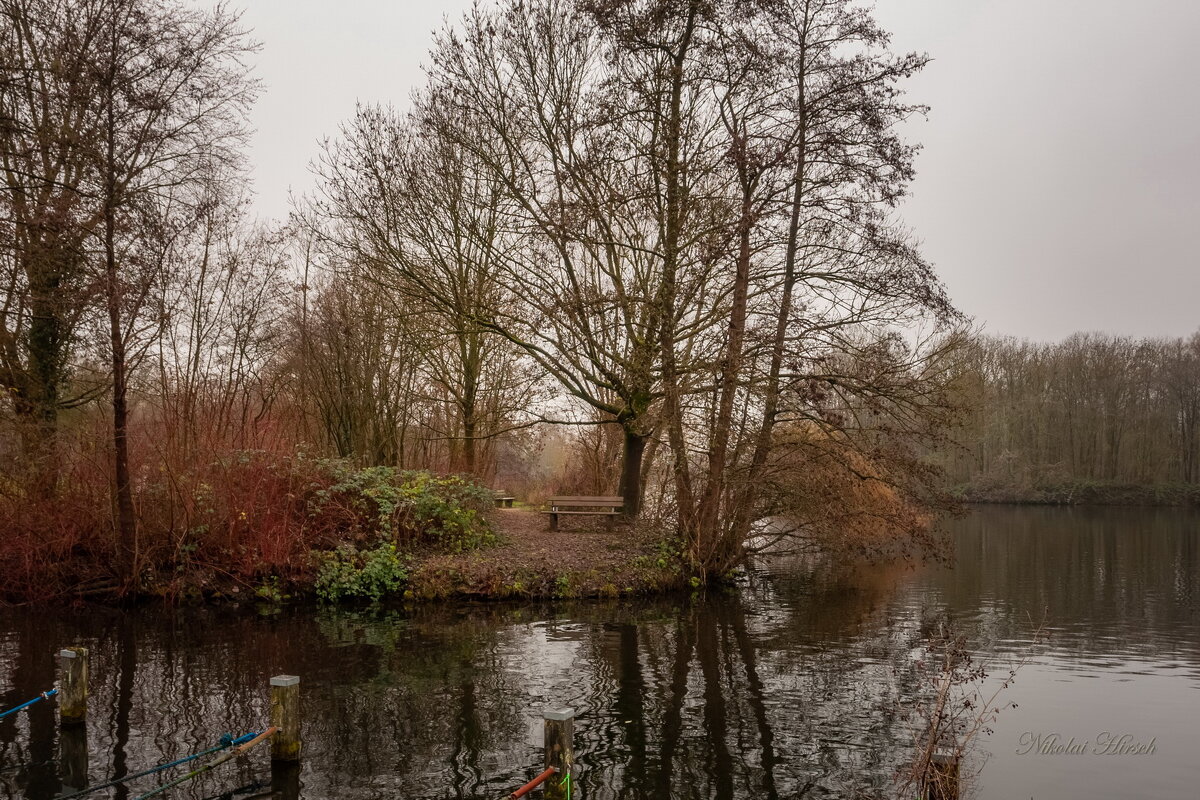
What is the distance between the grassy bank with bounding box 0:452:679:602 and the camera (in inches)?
588

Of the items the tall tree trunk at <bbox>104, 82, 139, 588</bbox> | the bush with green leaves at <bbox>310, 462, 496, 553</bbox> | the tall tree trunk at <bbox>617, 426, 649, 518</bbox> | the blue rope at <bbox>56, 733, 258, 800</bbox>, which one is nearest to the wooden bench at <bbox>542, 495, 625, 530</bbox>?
the tall tree trunk at <bbox>617, 426, 649, 518</bbox>

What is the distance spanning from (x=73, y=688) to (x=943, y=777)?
26.5 feet

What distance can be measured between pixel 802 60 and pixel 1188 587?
49.2ft

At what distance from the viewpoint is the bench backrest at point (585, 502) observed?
63.6ft

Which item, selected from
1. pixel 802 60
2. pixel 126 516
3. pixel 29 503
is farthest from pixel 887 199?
pixel 29 503

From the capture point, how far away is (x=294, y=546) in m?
15.9

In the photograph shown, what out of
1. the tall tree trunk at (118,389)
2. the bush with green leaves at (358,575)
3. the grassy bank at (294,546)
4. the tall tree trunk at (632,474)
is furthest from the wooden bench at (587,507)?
the tall tree trunk at (118,389)

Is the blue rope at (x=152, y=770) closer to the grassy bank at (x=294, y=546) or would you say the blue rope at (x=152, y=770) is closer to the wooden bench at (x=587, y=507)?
the grassy bank at (x=294, y=546)

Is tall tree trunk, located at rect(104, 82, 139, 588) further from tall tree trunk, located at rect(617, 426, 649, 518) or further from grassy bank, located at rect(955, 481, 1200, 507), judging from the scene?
grassy bank, located at rect(955, 481, 1200, 507)

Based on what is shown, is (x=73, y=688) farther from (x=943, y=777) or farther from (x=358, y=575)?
(x=943, y=777)

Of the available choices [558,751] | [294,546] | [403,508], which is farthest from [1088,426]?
[558,751]

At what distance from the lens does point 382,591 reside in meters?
15.8

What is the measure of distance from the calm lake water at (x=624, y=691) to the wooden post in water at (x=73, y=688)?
276 mm

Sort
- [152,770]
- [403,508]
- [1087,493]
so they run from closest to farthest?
[152,770] < [403,508] < [1087,493]
